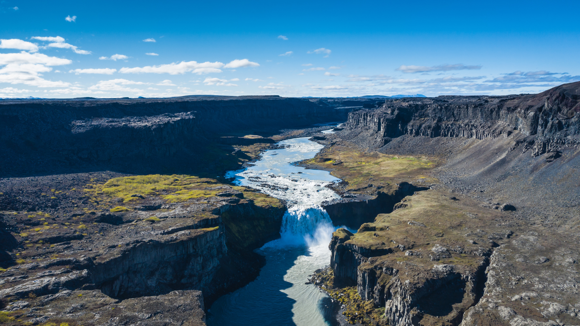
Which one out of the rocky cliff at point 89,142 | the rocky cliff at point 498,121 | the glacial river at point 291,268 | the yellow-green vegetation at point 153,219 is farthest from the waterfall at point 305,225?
the rocky cliff at point 498,121

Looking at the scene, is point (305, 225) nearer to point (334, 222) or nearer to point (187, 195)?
point (334, 222)

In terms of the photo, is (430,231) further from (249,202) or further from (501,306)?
(249,202)

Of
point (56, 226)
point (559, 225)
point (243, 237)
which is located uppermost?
point (56, 226)

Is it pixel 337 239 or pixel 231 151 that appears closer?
pixel 337 239

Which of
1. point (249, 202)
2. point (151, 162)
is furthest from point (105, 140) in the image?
point (249, 202)

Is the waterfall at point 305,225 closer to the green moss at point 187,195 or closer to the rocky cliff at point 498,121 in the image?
the green moss at point 187,195
